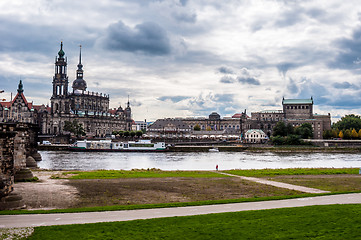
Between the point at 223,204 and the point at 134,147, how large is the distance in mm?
83674

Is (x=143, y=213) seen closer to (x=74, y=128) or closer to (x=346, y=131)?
(x=74, y=128)

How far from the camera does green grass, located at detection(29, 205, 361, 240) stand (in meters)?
12.3

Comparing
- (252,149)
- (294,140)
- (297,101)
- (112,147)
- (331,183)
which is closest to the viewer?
(331,183)

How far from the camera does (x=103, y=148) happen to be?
320 feet

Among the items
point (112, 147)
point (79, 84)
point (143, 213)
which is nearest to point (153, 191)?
point (143, 213)

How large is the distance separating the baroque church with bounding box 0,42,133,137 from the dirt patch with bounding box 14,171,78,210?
12689 centimetres

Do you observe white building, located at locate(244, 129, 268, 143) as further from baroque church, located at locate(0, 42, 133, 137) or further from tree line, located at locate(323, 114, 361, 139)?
baroque church, located at locate(0, 42, 133, 137)

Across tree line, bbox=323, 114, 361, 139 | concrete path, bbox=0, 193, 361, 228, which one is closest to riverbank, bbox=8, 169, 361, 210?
concrete path, bbox=0, 193, 361, 228

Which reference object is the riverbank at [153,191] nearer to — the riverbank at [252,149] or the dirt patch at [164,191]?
the dirt patch at [164,191]

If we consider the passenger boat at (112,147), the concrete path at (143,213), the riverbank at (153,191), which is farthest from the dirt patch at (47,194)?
the passenger boat at (112,147)

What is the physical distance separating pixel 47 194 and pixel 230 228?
40.1 ft

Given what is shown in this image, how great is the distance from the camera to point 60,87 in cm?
16062

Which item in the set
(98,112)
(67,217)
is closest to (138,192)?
(67,217)

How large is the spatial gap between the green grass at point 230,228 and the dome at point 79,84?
510 feet
